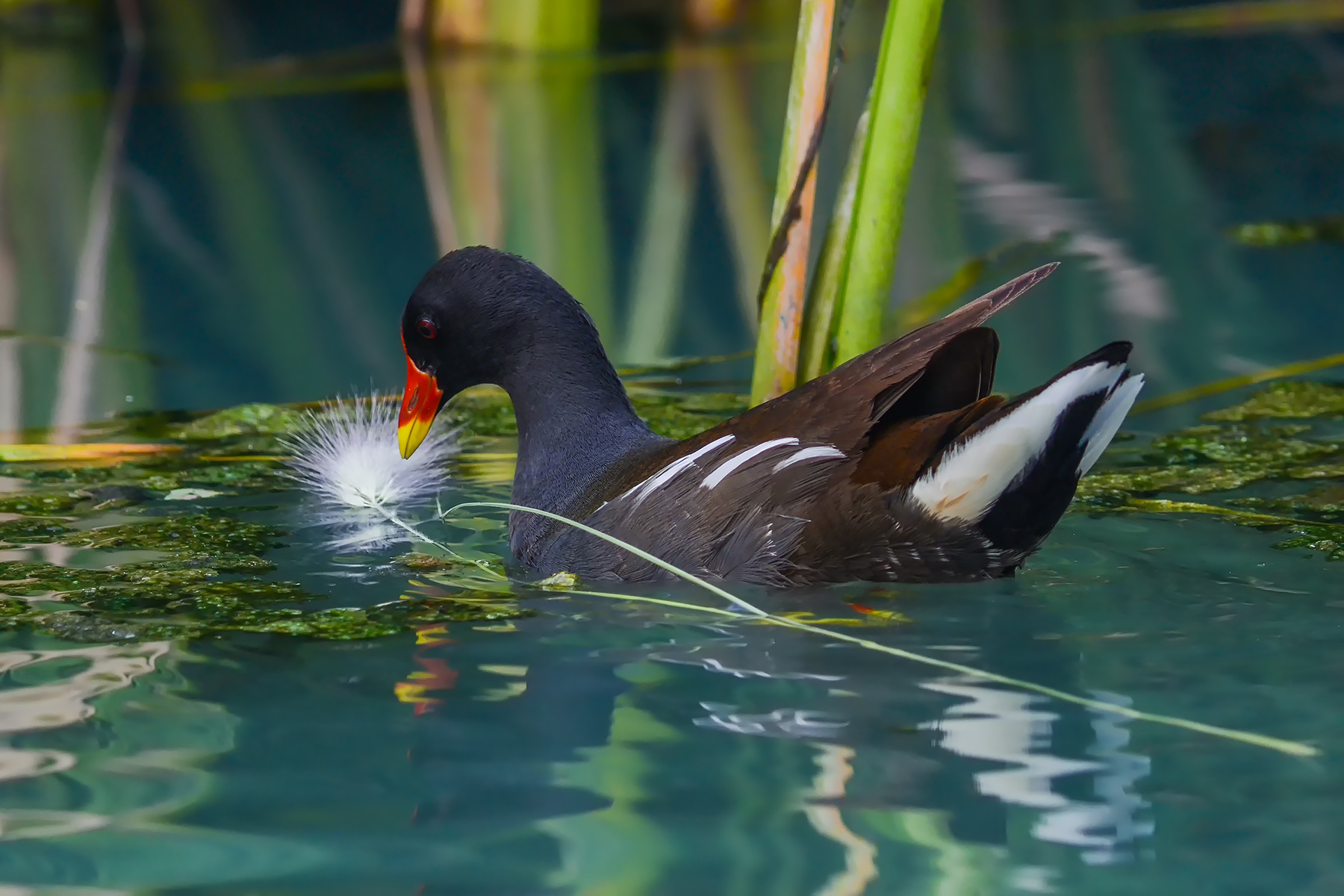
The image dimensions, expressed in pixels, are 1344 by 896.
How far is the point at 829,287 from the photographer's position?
155 inches

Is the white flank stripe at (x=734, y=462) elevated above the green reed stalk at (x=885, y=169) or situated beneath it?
situated beneath

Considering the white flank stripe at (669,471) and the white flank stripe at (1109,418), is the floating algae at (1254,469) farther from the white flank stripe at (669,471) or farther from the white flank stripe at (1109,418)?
the white flank stripe at (669,471)

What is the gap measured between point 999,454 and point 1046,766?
0.77m

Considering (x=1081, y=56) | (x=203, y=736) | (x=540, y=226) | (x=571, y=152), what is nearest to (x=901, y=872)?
(x=203, y=736)

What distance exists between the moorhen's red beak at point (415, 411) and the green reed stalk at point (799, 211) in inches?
30.9

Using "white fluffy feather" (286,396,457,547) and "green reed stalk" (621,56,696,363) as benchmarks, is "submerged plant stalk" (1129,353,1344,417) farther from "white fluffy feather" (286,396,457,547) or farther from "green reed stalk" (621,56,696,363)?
"white fluffy feather" (286,396,457,547)

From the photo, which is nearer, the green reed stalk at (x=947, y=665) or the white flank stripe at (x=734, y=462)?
the green reed stalk at (x=947, y=665)

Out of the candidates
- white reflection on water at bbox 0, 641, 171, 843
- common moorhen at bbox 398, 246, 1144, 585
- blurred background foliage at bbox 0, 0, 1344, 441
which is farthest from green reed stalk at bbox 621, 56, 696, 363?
white reflection on water at bbox 0, 641, 171, 843

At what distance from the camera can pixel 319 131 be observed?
35.7ft

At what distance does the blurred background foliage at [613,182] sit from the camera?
224 inches

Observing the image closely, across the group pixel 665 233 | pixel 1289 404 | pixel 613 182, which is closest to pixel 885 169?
pixel 1289 404

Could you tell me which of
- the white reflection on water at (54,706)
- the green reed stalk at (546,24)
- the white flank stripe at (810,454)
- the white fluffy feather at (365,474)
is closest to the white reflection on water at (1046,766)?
the white flank stripe at (810,454)

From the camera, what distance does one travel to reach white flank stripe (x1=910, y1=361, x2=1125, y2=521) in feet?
9.21

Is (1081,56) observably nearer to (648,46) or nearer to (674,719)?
(648,46)
